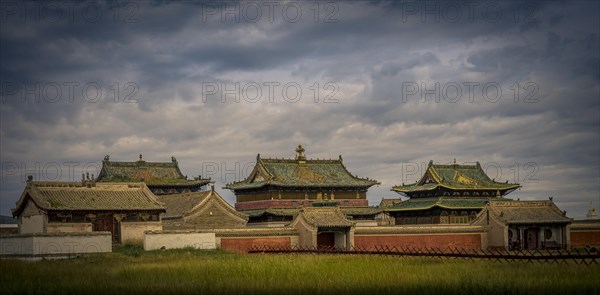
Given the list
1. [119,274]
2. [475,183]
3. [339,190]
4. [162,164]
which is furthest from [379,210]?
[119,274]

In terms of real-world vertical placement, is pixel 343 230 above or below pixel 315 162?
below

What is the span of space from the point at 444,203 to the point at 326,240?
11.6m

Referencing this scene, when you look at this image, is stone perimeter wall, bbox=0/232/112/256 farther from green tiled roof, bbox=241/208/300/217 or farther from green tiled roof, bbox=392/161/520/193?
green tiled roof, bbox=392/161/520/193

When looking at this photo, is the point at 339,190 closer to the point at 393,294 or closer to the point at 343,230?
the point at 343,230

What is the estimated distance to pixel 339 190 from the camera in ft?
222

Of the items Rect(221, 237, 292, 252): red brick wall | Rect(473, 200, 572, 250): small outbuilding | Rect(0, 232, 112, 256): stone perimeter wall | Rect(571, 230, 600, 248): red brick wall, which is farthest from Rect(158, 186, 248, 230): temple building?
Rect(571, 230, 600, 248): red brick wall

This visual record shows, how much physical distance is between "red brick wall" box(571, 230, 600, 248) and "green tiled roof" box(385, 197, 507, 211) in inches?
285

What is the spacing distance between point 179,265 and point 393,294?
1445 centimetres

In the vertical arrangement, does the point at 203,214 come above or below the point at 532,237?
above

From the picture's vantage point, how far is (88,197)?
→ 5225 cm

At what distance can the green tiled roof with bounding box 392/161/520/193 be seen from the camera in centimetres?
6688

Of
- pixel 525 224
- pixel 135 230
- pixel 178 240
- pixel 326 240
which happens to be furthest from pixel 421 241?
pixel 135 230

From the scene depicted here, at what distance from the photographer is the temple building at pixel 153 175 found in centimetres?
6825

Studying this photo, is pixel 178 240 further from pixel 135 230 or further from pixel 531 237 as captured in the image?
pixel 531 237
